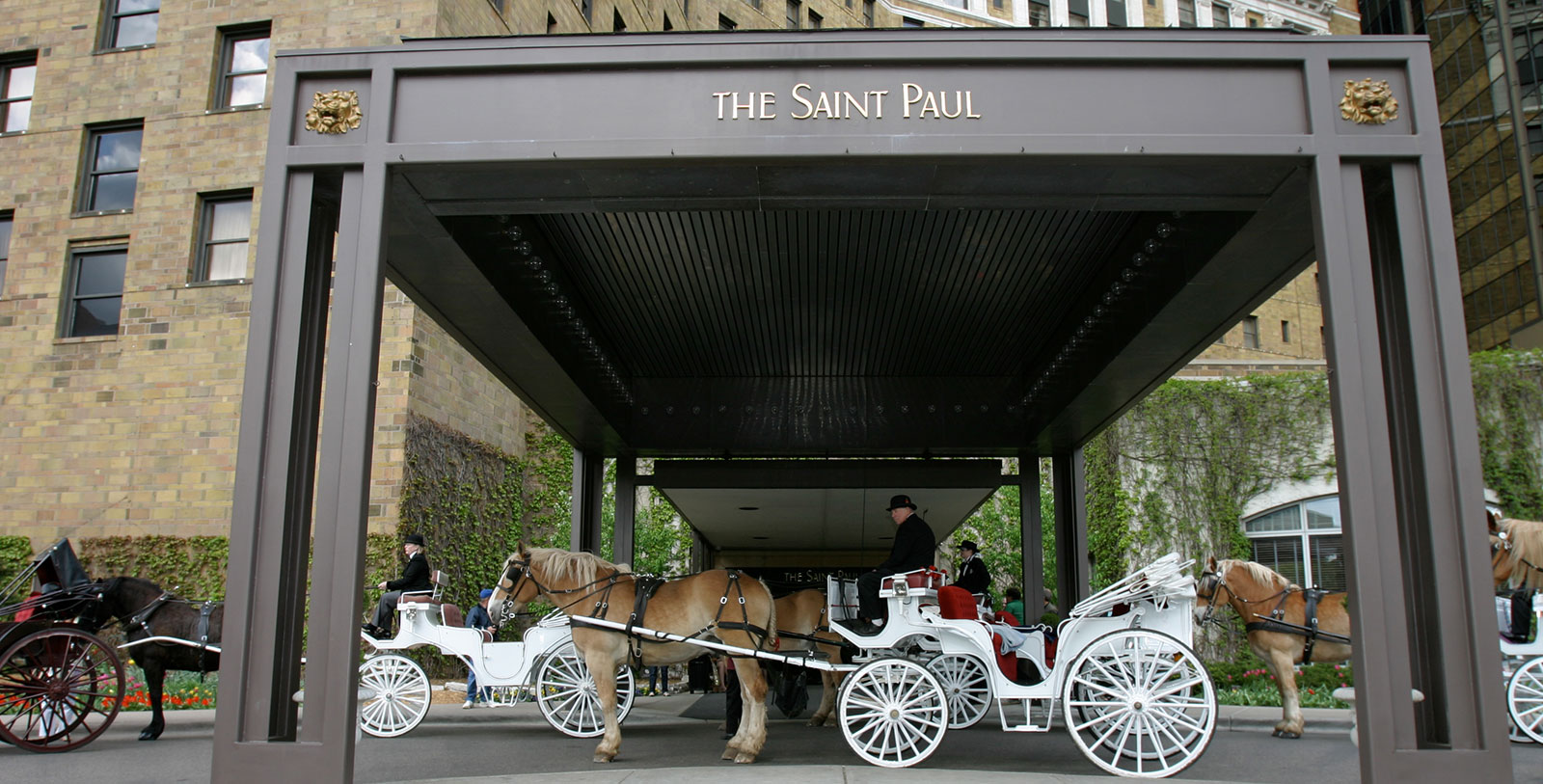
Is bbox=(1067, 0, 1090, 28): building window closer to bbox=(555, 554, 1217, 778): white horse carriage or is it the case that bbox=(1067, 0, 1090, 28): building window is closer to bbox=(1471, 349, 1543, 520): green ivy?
bbox=(1471, 349, 1543, 520): green ivy

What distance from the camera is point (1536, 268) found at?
28891 millimetres

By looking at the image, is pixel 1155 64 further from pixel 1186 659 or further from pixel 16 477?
pixel 16 477

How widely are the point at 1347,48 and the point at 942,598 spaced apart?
489cm

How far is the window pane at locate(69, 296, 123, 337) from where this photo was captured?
833 inches

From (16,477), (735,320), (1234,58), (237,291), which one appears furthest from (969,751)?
(16,477)

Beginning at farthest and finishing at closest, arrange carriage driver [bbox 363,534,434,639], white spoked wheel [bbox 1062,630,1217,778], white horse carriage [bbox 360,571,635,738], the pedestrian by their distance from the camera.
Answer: the pedestrian
carriage driver [bbox 363,534,434,639]
white horse carriage [bbox 360,571,635,738]
white spoked wheel [bbox 1062,630,1217,778]

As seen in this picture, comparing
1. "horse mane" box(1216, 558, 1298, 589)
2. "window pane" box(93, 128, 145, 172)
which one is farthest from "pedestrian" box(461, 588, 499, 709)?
"window pane" box(93, 128, 145, 172)

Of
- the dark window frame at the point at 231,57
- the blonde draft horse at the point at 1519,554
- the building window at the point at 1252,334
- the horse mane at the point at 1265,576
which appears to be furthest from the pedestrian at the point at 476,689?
the building window at the point at 1252,334

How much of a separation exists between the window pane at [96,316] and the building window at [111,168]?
1.91 meters

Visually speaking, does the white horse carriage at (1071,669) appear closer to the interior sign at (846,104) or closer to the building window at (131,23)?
the interior sign at (846,104)

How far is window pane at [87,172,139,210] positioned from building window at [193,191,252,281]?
2.07 meters

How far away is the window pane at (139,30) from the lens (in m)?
22.2

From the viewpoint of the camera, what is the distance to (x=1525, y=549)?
10266 mm

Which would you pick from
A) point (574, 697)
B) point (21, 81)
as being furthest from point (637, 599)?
point (21, 81)
